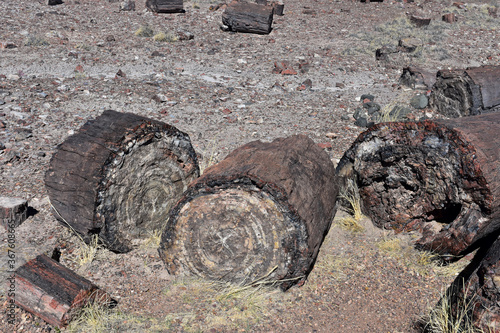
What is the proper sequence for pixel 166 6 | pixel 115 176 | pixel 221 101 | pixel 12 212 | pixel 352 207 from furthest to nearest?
pixel 166 6 < pixel 221 101 < pixel 352 207 < pixel 12 212 < pixel 115 176

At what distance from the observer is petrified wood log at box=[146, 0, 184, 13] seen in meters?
11.4

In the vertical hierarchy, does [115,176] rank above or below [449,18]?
below

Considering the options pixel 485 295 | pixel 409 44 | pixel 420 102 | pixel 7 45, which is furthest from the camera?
pixel 409 44

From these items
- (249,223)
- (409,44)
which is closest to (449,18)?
(409,44)

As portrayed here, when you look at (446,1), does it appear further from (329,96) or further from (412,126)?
(412,126)

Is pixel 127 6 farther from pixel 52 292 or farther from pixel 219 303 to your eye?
pixel 219 303

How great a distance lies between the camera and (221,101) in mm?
7328

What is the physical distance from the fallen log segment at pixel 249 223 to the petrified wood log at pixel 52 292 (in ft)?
2.27

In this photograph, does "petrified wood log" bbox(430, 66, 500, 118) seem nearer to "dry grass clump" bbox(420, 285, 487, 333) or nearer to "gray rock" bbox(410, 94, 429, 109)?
"gray rock" bbox(410, 94, 429, 109)

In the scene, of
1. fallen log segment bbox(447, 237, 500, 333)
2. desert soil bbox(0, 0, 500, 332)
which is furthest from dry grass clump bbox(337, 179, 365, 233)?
fallen log segment bbox(447, 237, 500, 333)

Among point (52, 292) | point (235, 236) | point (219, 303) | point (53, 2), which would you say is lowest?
point (219, 303)

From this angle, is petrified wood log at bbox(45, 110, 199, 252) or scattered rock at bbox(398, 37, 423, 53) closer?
petrified wood log at bbox(45, 110, 199, 252)

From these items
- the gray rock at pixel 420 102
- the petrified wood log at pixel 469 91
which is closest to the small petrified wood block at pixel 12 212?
the gray rock at pixel 420 102

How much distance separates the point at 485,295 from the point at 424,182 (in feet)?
4.34
